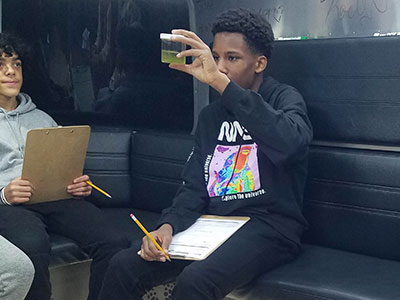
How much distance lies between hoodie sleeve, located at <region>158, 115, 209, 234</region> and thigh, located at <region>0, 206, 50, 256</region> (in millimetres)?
549

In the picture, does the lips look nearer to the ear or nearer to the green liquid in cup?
the green liquid in cup

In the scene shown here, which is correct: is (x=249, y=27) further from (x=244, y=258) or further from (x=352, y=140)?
(x=244, y=258)

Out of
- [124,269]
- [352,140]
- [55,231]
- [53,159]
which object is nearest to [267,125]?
[352,140]

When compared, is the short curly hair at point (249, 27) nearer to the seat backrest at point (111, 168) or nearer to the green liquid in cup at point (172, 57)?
the green liquid in cup at point (172, 57)

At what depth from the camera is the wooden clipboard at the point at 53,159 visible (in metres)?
2.79

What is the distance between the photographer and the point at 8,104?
10.5ft

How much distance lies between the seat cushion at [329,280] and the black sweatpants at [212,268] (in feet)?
0.20

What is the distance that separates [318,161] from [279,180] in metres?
0.33

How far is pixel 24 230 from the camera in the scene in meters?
2.69

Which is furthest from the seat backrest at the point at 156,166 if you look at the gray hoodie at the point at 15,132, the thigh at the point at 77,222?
the gray hoodie at the point at 15,132

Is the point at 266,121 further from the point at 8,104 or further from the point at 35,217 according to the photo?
the point at 8,104

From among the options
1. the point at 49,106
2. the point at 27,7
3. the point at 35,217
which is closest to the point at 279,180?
the point at 35,217

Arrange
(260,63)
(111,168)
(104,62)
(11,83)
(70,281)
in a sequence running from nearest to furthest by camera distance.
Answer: (260,63) < (70,281) < (11,83) < (111,168) < (104,62)

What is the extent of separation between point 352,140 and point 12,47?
1747mm
